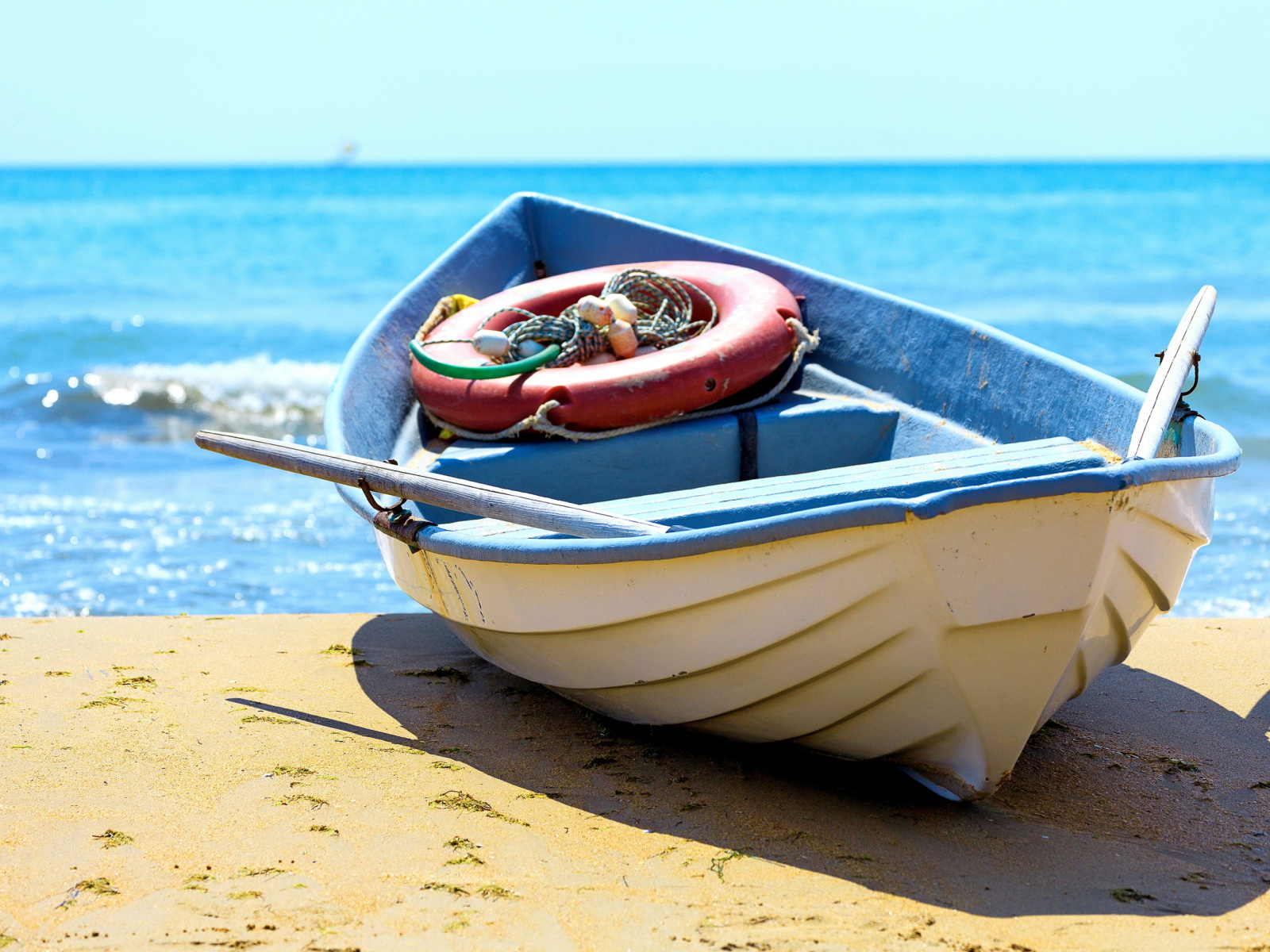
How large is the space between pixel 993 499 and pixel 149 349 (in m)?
10.4

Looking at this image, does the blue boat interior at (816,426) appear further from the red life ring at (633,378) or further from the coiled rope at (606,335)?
the coiled rope at (606,335)

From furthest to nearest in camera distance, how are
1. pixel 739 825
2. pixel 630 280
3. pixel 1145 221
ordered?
pixel 1145 221, pixel 630 280, pixel 739 825

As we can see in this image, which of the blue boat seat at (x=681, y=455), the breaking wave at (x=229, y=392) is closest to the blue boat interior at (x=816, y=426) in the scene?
the blue boat seat at (x=681, y=455)

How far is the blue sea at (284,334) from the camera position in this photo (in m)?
4.64

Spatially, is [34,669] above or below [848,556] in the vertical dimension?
below

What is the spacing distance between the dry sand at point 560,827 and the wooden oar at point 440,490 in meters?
0.61

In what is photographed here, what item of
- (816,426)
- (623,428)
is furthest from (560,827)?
(816,426)

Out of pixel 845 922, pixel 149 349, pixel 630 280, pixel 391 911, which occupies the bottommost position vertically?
pixel 149 349

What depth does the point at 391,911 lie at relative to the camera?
76.0 inches

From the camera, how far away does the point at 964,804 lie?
234cm

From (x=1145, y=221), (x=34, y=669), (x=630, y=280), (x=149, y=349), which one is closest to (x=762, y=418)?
(x=630, y=280)

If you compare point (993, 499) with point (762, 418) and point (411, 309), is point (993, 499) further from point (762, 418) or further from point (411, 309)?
point (411, 309)

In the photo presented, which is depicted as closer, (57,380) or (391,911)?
(391,911)

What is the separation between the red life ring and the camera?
3281 millimetres
